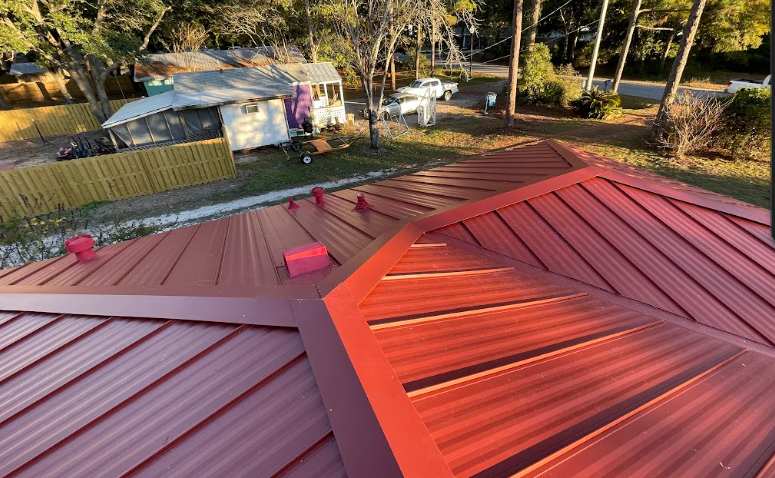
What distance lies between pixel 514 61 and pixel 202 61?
19543mm

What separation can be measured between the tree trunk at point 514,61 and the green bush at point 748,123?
27.1ft

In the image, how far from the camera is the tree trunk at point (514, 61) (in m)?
15.6

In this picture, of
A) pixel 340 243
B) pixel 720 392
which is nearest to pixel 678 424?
pixel 720 392

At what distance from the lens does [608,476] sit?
1.89 m

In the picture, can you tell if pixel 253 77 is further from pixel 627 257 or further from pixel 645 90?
pixel 645 90

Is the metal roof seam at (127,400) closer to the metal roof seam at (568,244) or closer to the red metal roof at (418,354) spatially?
the red metal roof at (418,354)

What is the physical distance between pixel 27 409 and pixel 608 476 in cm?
392

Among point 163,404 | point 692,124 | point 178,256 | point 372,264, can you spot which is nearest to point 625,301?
point 372,264

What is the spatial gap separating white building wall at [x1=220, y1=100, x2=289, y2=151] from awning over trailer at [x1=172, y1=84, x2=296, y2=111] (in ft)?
1.36

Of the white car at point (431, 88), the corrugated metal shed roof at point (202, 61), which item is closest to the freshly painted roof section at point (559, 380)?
the white car at point (431, 88)

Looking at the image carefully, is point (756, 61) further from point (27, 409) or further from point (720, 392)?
point (27, 409)

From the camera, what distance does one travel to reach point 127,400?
7.86 feet

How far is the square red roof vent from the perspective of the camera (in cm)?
351

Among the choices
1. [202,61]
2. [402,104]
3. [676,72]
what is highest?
[202,61]
